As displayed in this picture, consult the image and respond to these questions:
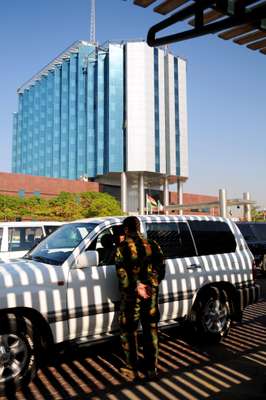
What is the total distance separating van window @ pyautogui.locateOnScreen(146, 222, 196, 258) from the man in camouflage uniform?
35.9 inches

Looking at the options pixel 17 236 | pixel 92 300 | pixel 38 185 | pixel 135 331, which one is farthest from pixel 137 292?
pixel 38 185

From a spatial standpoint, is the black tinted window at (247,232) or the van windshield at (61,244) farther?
the black tinted window at (247,232)

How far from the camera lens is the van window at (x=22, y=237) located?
32.9 feet

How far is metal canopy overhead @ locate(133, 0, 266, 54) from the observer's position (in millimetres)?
2367

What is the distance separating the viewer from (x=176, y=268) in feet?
18.1

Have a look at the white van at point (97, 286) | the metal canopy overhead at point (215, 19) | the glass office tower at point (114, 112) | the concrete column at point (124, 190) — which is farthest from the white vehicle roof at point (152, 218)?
the concrete column at point (124, 190)

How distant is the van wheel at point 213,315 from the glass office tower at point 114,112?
2448 inches

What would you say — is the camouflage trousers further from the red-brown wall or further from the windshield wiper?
the red-brown wall

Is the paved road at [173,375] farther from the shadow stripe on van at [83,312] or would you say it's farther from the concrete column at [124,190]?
the concrete column at [124,190]

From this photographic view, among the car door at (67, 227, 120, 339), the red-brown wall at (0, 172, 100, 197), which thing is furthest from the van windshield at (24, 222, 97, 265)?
the red-brown wall at (0, 172, 100, 197)

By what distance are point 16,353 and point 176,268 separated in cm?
240

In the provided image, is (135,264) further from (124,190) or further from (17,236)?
(124,190)

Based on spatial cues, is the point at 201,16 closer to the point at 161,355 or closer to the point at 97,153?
the point at 161,355

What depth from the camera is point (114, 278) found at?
492 centimetres
